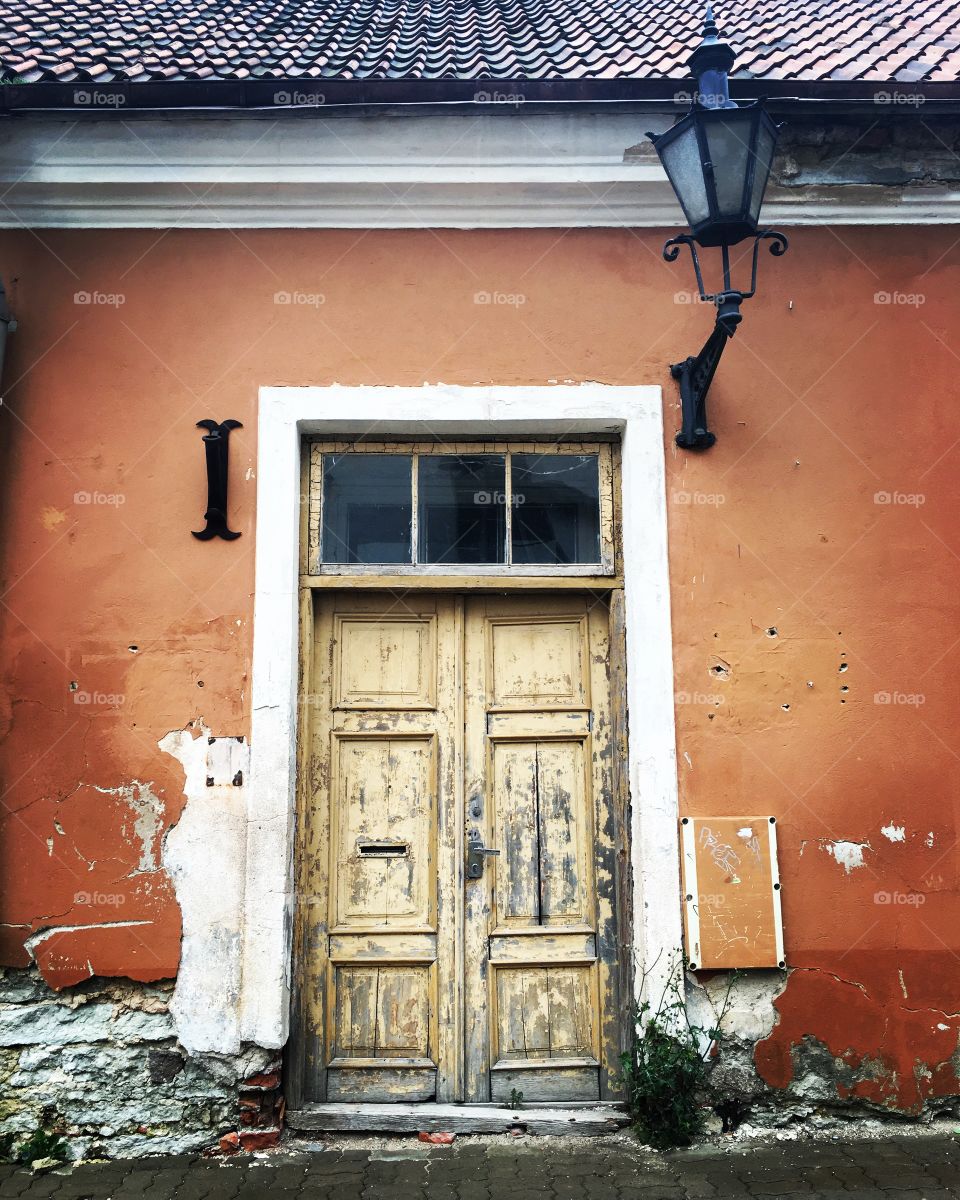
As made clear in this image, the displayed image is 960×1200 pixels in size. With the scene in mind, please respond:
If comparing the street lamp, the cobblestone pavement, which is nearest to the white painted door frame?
the cobblestone pavement

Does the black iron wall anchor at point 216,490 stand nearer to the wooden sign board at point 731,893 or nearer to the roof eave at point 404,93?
the roof eave at point 404,93

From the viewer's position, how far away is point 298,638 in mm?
4164

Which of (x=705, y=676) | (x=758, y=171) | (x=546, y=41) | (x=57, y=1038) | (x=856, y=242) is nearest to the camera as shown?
(x=758, y=171)

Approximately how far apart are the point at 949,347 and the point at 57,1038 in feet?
16.0

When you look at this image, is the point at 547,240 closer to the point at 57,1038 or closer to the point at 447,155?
the point at 447,155

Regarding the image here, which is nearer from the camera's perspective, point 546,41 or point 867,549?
point 867,549

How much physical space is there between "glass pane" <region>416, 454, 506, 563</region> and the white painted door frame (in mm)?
157

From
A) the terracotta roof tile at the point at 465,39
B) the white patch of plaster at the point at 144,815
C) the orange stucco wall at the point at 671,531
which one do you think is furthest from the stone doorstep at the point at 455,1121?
the terracotta roof tile at the point at 465,39

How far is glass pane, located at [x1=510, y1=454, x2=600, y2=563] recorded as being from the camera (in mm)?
4305

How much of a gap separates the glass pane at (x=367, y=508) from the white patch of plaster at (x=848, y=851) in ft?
7.29

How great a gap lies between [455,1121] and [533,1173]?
0.46 meters

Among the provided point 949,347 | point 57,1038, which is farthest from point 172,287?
point 949,347

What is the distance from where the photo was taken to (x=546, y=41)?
15.2ft

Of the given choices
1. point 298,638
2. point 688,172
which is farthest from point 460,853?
point 688,172
